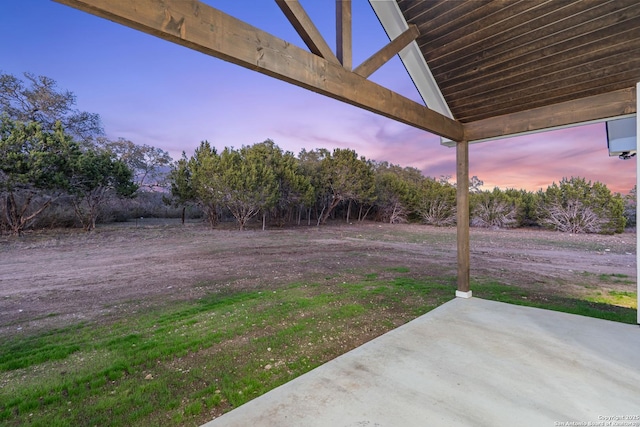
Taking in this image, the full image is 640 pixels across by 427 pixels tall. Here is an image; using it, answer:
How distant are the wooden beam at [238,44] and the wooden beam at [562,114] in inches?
62.6

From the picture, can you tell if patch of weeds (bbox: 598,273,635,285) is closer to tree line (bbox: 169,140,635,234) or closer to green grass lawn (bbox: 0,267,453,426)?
green grass lawn (bbox: 0,267,453,426)

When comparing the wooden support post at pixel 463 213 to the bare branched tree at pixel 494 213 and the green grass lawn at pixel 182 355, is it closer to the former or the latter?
the green grass lawn at pixel 182 355

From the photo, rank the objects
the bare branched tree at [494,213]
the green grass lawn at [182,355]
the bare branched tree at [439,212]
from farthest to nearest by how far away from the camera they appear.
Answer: the bare branched tree at [439,212] → the bare branched tree at [494,213] → the green grass lawn at [182,355]

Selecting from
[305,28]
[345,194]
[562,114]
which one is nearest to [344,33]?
[305,28]

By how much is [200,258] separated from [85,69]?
20.8 feet

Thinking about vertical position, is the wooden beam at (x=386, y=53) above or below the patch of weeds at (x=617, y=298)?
above

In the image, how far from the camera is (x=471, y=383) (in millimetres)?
1667

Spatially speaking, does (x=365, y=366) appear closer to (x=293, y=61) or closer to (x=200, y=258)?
(x=293, y=61)

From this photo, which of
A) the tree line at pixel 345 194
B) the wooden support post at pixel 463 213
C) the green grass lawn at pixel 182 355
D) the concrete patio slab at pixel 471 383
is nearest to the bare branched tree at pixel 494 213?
the tree line at pixel 345 194

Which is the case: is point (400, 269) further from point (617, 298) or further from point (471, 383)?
point (471, 383)

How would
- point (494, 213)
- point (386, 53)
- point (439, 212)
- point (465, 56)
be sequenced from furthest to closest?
point (439, 212)
point (494, 213)
point (465, 56)
point (386, 53)

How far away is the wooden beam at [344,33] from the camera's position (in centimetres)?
186

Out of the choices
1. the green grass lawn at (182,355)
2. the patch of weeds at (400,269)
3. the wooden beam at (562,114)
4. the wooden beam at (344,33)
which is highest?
the wooden beam at (344,33)

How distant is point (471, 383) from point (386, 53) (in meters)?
2.37
